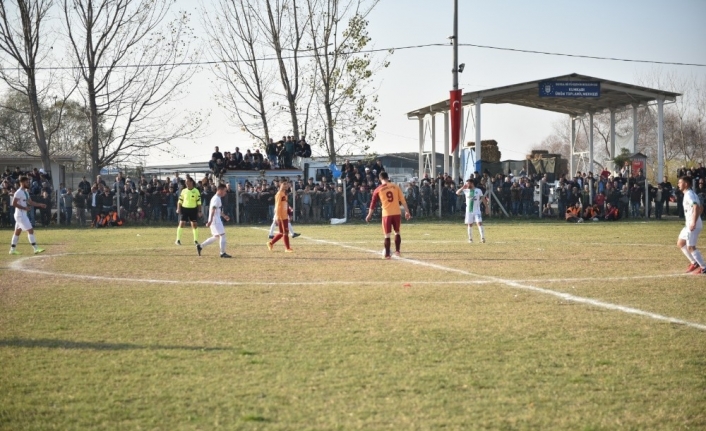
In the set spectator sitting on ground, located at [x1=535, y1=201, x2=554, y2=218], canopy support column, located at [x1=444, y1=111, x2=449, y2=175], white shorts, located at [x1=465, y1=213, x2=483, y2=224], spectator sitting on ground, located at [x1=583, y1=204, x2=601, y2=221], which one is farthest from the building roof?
white shorts, located at [x1=465, y1=213, x2=483, y2=224]

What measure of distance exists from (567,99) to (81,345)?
39099 mm

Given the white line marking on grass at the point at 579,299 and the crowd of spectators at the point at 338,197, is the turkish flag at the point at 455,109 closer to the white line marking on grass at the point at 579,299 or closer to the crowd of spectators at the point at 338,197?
the crowd of spectators at the point at 338,197

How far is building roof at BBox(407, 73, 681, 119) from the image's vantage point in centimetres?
4147

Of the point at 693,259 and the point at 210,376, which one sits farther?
the point at 693,259

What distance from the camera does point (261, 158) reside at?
40.2 metres

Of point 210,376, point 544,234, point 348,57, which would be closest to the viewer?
point 210,376

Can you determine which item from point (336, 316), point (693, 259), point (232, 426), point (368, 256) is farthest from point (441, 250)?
point (232, 426)

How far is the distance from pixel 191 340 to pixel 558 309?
4.99m

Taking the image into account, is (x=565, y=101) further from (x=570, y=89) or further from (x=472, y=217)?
(x=472, y=217)

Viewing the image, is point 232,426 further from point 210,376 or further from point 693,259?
point 693,259

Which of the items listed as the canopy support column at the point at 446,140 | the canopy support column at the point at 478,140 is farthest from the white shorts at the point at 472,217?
the canopy support column at the point at 446,140

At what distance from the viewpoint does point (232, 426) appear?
608 cm

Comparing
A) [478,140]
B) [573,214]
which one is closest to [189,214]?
[573,214]

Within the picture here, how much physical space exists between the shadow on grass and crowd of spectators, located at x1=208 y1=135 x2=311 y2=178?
2918cm
